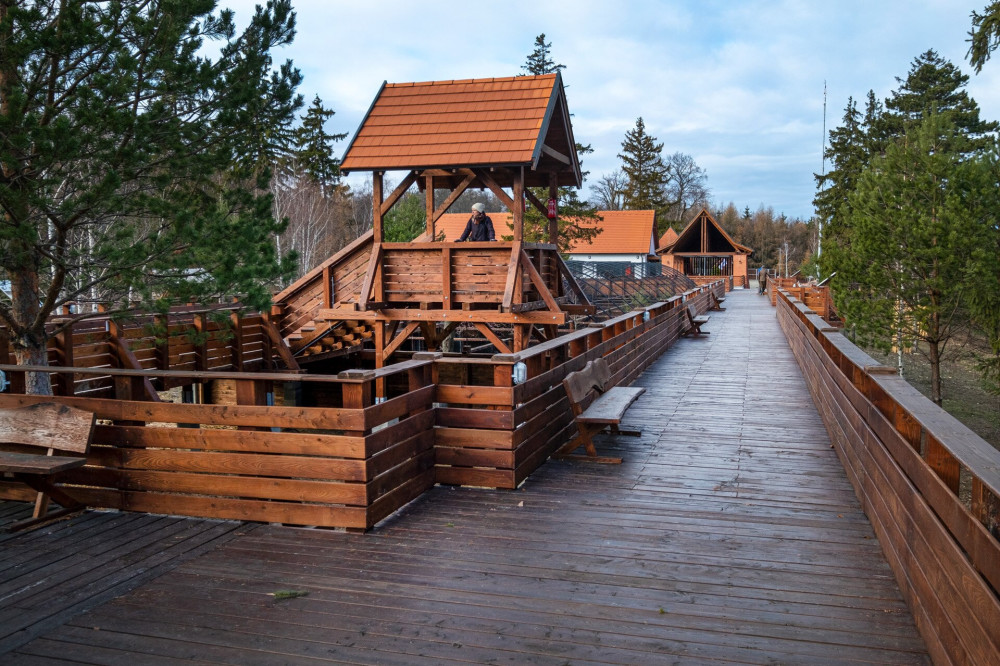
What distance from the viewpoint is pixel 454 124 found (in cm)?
1384

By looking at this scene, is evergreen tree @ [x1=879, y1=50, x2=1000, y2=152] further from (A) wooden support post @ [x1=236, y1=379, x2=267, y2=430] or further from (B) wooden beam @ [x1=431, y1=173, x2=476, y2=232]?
(A) wooden support post @ [x1=236, y1=379, x2=267, y2=430]

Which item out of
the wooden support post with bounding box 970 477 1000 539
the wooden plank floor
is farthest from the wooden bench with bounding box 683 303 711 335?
the wooden support post with bounding box 970 477 1000 539

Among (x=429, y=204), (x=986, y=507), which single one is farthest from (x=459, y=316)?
(x=986, y=507)

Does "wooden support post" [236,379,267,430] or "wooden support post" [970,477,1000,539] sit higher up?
"wooden support post" [236,379,267,430]

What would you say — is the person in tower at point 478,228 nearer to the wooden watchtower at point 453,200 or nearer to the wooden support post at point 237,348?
the wooden watchtower at point 453,200

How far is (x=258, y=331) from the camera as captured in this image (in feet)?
49.5

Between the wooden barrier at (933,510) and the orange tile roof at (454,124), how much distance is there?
8172 mm

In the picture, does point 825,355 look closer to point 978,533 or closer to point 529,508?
point 529,508

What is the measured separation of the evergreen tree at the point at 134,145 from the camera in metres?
5.95

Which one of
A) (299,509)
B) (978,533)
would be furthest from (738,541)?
(299,509)

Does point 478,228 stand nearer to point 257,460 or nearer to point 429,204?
point 429,204

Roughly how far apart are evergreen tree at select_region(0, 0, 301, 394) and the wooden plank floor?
2690 millimetres

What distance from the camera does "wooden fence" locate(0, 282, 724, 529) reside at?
532 centimetres

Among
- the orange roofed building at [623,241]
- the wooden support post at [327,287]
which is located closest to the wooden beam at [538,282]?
the wooden support post at [327,287]
